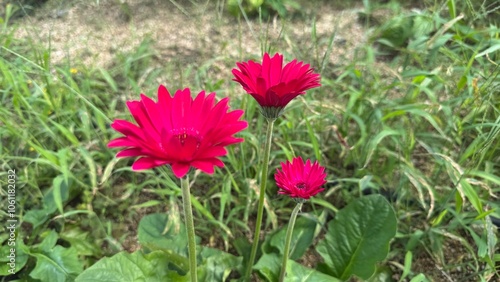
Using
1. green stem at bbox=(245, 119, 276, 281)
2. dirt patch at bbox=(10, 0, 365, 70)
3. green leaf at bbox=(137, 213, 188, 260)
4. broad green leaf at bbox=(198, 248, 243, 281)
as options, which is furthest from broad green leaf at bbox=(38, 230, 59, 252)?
dirt patch at bbox=(10, 0, 365, 70)

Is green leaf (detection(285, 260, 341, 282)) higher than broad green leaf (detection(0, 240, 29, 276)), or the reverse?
green leaf (detection(285, 260, 341, 282))

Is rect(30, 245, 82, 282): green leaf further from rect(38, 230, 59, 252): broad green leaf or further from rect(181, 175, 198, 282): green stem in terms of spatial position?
rect(181, 175, 198, 282): green stem

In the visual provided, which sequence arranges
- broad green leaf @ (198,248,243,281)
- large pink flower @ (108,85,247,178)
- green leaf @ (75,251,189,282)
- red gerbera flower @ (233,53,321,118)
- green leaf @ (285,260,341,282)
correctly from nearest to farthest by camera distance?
1. large pink flower @ (108,85,247,178)
2. red gerbera flower @ (233,53,321,118)
3. green leaf @ (75,251,189,282)
4. green leaf @ (285,260,341,282)
5. broad green leaf @ (198,248,243,281)

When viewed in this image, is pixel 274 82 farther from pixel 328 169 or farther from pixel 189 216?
pixel 328 169

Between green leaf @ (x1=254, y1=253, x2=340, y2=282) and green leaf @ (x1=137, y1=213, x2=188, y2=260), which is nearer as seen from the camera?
green leaf @ (x1=254, y1=253, x2=340, y2=282)

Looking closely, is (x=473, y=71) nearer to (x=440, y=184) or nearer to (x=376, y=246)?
(x=440, y=184)

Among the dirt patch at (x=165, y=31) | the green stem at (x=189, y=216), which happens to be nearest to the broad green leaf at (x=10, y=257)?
the green stem at (x=189, y=216)
